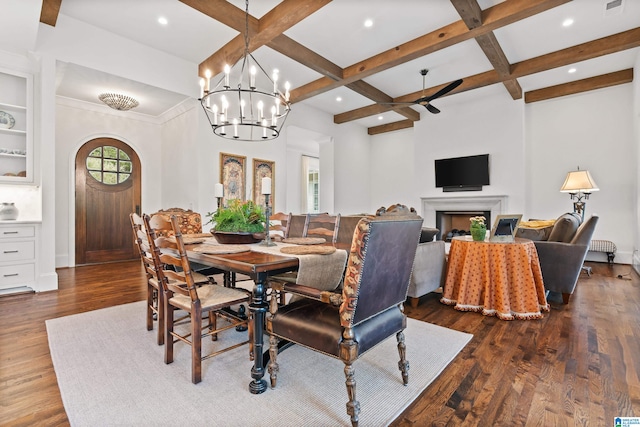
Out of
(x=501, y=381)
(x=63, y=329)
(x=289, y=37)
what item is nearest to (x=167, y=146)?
(x=289, y=37)

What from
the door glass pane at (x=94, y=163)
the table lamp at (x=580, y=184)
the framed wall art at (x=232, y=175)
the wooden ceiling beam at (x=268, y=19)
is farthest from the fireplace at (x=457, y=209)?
A: the door glass pane at (x=94, y=163)

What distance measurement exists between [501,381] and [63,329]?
313cm

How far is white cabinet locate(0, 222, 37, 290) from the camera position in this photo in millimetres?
3377

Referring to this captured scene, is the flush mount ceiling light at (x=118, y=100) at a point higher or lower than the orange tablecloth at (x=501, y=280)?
higher

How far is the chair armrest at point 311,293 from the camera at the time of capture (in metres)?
1.37

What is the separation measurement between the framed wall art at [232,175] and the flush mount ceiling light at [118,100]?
5.00 ft

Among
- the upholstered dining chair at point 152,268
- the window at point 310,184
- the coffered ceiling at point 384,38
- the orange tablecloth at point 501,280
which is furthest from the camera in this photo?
the window at point 310,184

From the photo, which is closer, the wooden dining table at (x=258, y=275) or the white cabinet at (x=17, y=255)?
the wooden dining table at (x=258, y=275)

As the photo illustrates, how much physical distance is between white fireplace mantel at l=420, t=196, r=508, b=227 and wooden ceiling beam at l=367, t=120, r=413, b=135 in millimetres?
2050

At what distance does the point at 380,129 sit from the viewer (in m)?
8.23

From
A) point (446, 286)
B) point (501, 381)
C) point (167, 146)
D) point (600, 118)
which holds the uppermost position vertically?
point (600, 118)

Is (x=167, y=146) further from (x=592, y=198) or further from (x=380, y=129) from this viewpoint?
(x=592, y=198)

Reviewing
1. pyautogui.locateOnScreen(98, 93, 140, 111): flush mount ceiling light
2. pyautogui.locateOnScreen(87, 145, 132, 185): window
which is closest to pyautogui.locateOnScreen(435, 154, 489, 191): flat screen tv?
pyautogui.locateOnScreen(98, 93, 140, 111): flush mount ceiling light

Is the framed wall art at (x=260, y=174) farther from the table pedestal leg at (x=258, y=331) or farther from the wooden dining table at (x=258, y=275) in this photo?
the table pedestal leg at (x=258, y=331)
